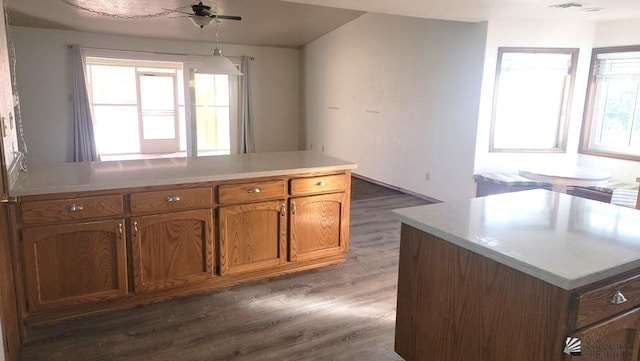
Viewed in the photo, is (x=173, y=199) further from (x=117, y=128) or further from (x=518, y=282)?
(x=117, y=128)

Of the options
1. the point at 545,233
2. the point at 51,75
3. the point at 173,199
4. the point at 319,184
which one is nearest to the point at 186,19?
the point at 51,75

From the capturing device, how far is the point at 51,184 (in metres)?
2.36

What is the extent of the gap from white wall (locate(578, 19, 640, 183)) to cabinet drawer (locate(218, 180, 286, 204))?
392cm

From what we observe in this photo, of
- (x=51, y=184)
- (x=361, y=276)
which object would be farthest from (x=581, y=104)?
(x=51, y=184)

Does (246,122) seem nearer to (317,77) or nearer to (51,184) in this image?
(317,77)

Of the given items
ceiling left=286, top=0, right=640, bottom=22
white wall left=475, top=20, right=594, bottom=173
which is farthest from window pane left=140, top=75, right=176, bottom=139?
white wall left=475, top=20, right=594, bottom=173

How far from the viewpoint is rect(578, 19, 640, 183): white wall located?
4.39 meters

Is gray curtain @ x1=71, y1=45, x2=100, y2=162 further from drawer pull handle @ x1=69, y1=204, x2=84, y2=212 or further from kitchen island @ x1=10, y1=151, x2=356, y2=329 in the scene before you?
drawer pull handle @ x1=69, y1=204, x2=84, y2=212

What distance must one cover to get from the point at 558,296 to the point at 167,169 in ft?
7.98

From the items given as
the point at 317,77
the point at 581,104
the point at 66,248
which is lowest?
the point at 66,248

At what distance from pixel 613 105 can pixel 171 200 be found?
16.0 feet

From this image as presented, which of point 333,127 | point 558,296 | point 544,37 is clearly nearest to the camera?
point 558,296

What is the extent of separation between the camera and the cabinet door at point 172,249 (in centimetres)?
263

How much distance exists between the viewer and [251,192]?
9.59 ft
